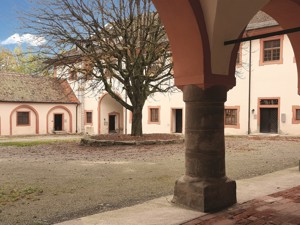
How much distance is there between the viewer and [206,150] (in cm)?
488

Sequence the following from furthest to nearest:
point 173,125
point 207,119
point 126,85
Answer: point 173,125 → point 126,85 → point 207,119

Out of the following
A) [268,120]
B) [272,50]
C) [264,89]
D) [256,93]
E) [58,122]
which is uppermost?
[272,50]

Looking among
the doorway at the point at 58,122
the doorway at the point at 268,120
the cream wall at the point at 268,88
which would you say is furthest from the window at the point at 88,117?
the doorway at the point at 268,120

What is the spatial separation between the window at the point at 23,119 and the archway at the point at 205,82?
97.7ft

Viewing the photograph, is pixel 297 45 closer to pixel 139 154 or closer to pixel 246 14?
pixel 246 14

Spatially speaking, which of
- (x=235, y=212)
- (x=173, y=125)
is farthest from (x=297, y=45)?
(x=173, y=125)

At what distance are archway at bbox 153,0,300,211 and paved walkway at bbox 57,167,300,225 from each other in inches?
9.5

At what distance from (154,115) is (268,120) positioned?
31.6ft

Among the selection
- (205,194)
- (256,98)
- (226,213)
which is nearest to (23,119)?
(256,98)

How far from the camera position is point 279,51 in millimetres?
22047

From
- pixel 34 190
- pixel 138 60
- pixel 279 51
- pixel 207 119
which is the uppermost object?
pixel 279 51

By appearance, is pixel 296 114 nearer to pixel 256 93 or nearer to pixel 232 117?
pixel 256 93

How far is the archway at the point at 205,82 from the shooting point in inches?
191

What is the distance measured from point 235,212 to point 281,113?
60.9ft
